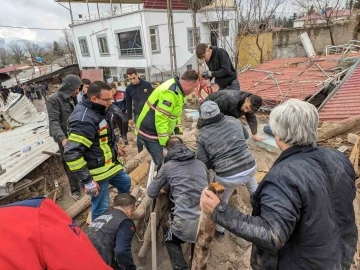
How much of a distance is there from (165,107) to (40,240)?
97.2 inches

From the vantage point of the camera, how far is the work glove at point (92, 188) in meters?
2.76

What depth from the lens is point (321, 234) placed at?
1355mm

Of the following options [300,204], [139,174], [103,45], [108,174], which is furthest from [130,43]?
[300,204]

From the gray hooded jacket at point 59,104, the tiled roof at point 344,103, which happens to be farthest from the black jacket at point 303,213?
the tiled roof at point 344,103

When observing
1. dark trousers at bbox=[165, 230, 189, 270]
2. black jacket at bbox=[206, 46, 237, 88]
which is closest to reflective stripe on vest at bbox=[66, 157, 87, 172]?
dark trousers at bbox=[165, 230, 189, 270]

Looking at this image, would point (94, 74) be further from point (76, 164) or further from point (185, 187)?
point (185, 187)

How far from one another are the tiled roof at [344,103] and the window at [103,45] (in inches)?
674

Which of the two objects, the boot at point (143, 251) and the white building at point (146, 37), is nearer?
the boot at point (143, 251)

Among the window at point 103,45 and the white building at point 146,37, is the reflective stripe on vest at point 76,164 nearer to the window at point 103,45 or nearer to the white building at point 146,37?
the white building at point 146,37

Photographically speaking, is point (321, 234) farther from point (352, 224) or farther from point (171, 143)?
point (171, 143)

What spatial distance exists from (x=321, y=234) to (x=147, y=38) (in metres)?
16.4

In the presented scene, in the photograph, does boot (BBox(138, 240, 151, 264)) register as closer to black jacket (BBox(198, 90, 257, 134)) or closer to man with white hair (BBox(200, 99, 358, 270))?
man with white hair (BBox(200, 99, 358, 270))

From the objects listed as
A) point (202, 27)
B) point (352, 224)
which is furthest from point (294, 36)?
point (352, 224)

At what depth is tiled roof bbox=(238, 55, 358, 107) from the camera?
268 inches
